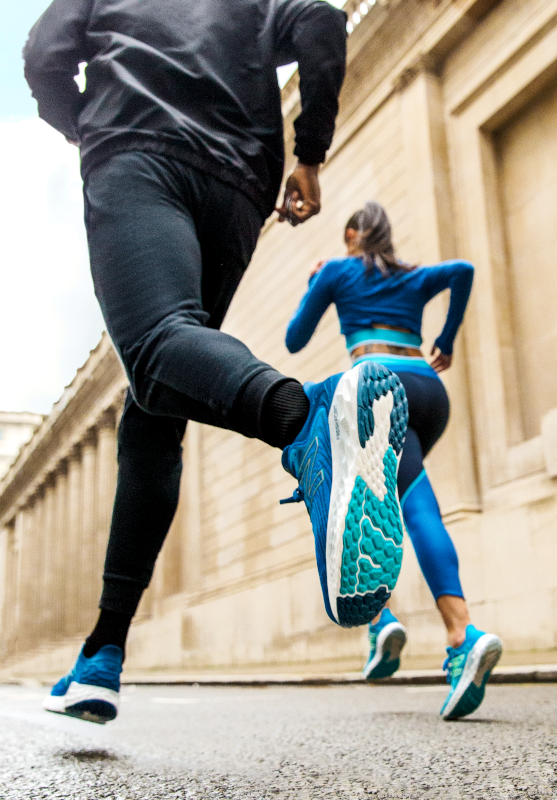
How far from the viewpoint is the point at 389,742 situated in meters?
1.75

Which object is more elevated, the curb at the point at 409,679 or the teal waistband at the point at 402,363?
the teal waistband at the point at 402,363

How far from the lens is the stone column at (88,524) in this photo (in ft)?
97.2

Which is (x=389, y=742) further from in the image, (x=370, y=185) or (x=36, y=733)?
(x=370, y=185)

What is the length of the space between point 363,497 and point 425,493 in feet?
4.79

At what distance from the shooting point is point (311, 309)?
9.73ft

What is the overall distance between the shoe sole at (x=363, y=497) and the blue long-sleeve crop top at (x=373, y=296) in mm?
1572

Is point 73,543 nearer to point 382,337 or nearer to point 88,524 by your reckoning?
point 88,524

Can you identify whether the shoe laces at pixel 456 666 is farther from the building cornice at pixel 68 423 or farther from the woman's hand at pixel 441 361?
the building cornice at pixel 68 423

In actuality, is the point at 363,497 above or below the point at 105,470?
below

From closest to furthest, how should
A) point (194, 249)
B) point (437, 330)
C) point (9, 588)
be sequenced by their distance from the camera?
point (194, 249), point (437, 330), point (9, 588)

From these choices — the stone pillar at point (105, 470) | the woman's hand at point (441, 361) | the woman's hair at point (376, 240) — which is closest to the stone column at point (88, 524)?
Answer: the stone pillar at point (105, 470)

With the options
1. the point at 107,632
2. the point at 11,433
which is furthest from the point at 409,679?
the point at 11,433

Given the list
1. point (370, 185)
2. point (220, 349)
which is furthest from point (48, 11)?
point (370, 185)

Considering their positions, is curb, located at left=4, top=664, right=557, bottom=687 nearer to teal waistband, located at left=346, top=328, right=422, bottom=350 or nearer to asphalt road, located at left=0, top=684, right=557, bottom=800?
asphalt road, located at left=0, top=684, right=557, bottom=800
